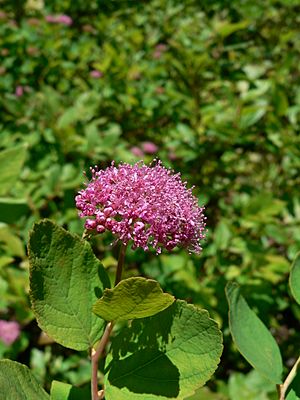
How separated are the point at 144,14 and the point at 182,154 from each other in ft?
6.00

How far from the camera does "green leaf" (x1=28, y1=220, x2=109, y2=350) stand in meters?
0.64

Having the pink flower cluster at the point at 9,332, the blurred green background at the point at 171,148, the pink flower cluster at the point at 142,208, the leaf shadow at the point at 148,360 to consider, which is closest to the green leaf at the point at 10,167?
the blurred green background at the point at 171,148

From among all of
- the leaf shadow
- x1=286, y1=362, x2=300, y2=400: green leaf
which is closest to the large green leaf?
x1=286, y1=362, x2=300, y2=400: green leaf

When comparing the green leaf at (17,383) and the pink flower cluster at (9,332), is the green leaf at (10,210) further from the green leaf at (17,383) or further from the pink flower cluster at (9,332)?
the green leaf at (17,383)

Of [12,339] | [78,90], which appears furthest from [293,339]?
[78,90]

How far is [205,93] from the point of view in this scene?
2521mm

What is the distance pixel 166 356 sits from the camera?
2.12 ft

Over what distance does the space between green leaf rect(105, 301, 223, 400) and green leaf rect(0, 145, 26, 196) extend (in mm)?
970

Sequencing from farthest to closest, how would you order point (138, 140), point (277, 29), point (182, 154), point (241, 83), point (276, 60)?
point (277, 29)
point (276, 60)
point (138, 140)
point (241, 83)
point (182, 154)

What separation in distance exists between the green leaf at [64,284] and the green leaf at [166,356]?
0.05 m

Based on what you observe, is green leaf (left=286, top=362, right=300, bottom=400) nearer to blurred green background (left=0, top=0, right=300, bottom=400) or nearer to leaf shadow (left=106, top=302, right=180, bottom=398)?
leaf shadow (left=106, top=302, right=180, bottom=398)

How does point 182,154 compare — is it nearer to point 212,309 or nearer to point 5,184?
point 212,309

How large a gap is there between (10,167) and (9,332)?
597 mm

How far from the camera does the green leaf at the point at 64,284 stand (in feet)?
2.10
